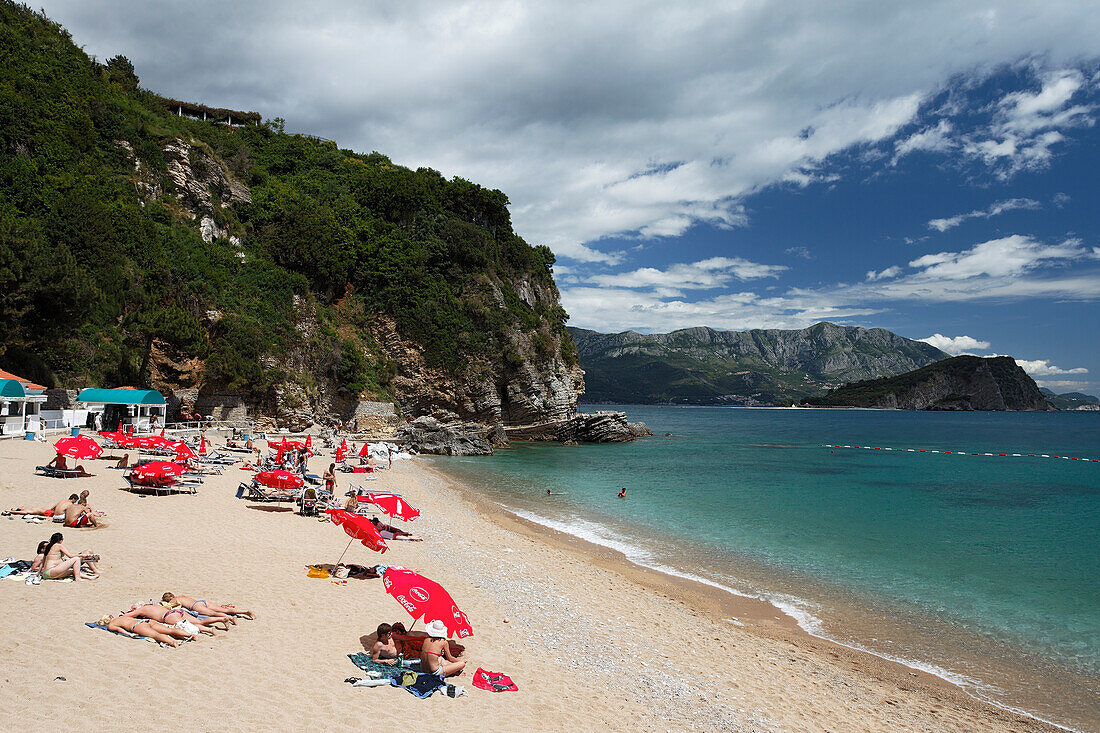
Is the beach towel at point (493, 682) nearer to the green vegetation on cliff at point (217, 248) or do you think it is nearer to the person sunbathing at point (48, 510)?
the person sunbathing at point (48, 510)

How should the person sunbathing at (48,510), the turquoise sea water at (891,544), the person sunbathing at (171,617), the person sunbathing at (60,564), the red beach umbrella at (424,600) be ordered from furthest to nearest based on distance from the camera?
the person sunbathing at (48,510) → the turquoise sea water at (891,544) → the person sunbathing at (60,564) → the person sunbathing at (171,617) → the red beach umbrella at (424,600)

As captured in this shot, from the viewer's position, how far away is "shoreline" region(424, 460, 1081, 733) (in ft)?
30.4

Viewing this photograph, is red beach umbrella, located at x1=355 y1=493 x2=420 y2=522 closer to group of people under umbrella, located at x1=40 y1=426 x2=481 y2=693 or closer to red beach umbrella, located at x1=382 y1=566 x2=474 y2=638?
group of people under umbrella, located at x1=40 y1=426 x2=481 y2=693

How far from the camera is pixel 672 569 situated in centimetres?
1551

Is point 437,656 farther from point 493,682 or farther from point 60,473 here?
point 60,473

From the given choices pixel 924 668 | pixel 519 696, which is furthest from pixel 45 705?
pixel 924 668

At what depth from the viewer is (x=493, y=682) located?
284 inches

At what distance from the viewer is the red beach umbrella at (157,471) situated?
52.7 ft

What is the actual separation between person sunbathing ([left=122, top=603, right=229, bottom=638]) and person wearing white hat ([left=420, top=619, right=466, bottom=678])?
288cm

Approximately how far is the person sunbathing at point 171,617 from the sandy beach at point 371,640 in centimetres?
21

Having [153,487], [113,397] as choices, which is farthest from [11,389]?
[153,487]

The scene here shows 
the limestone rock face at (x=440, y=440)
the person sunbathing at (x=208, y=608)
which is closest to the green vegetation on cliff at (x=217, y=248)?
the limestone rock face at (x=440, y=440)

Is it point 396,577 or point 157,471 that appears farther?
point 157,471

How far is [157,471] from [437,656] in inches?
525
